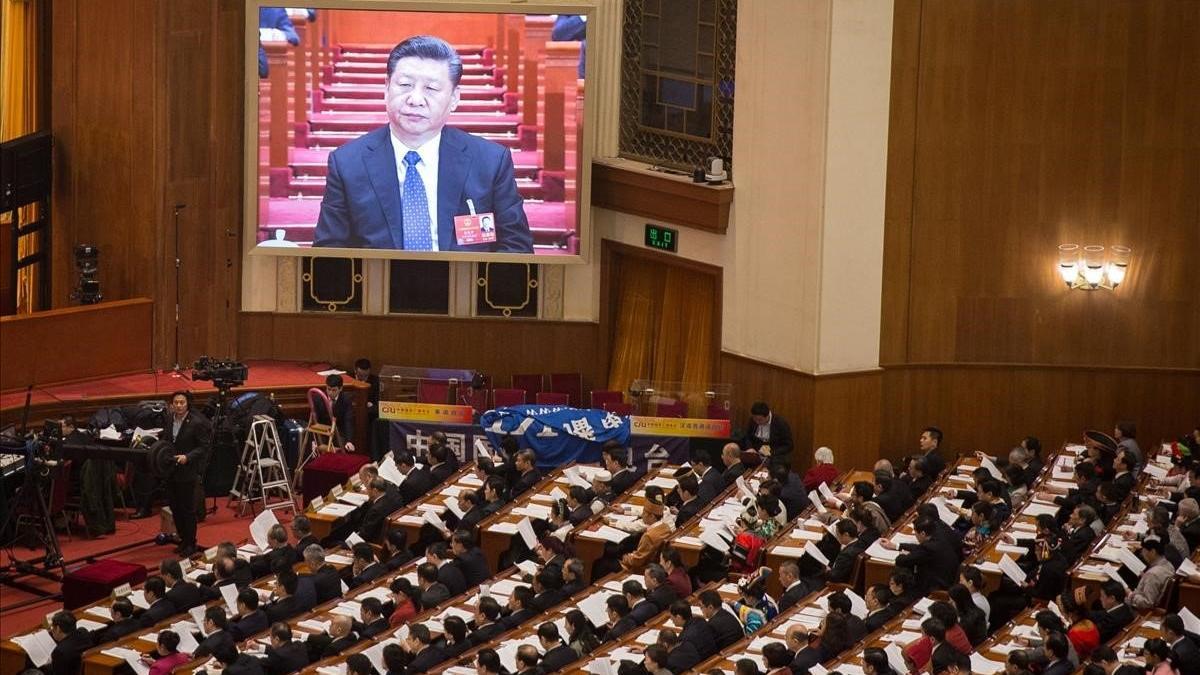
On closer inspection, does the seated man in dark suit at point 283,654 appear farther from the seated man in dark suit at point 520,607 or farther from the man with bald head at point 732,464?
the man with bald head at point 732,464

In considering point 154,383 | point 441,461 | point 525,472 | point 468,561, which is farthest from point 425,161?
point 468,561

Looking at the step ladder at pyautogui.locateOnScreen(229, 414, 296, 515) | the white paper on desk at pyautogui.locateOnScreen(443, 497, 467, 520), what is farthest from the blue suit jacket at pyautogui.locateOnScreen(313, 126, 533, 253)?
the white paper on desk at pyautogui.locateOnScreen(443, 497, 467, 520)

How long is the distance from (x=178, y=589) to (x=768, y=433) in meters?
8.16

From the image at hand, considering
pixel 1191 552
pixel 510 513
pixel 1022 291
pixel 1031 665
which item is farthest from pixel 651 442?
pixel 1031 665

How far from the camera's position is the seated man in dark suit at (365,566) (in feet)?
Answer: 59.7

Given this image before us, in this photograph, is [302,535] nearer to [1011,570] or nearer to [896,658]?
[896,658]

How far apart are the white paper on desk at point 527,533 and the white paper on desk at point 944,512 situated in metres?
3.96

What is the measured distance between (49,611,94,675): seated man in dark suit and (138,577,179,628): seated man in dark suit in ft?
2.11

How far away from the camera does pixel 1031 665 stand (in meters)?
14.9

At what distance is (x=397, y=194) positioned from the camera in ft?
82.6

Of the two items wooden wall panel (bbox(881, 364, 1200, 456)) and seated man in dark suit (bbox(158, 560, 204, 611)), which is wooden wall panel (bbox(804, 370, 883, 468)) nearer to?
wooden wall panel (bbox(881, 364, 1200, 456))

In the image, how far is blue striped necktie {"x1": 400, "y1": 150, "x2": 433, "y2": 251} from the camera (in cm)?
2509

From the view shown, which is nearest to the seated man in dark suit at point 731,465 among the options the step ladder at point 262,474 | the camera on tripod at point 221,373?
the step ladder at point 262,474

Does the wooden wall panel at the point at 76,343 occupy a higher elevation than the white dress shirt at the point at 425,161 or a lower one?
lower
